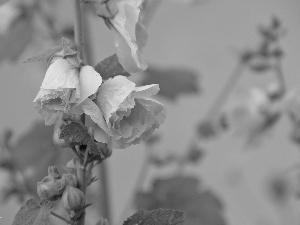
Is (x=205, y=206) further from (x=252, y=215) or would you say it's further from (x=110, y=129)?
(x=252, y=215)

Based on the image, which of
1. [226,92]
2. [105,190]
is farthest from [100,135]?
[226,92]

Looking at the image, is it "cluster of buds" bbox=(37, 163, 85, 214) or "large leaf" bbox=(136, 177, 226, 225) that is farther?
"large leaf" bbox=(136, 177, 226, 225)

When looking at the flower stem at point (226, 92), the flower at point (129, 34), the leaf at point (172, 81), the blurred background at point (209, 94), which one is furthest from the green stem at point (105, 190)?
the blurred background at point (209, 94)

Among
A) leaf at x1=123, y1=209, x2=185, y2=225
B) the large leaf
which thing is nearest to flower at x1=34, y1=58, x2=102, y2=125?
leaf at x1=123, y1=209, x2=185, y2=225

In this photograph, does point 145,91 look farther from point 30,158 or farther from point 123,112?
point 30,158

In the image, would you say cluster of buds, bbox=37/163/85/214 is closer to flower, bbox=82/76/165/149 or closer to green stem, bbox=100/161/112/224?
flower, bbox=82/76/165/149
